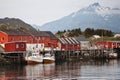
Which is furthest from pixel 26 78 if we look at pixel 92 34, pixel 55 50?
pixel 92 34

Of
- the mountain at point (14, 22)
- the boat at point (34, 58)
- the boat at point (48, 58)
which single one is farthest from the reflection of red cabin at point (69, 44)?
the boat at point (34, 58)

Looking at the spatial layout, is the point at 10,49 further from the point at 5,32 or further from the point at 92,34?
the point at 92,34

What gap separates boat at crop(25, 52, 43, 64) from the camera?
102375 mm

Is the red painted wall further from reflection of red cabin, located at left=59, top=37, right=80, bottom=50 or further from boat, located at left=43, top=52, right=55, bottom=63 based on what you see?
reflection of red cabin, located at left=59, top=37, right=80, bottom=50

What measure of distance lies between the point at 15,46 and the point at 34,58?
4.35m

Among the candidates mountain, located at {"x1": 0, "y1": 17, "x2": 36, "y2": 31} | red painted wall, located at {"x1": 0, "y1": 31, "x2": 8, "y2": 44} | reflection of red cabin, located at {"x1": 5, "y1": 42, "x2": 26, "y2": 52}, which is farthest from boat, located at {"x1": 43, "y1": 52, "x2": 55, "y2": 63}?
mountain, located at {"x1": 0, "y1": 17, "x2": 36, "y2": 31}

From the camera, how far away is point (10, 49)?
104875 mm

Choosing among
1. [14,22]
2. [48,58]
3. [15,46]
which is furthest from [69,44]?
[15,46]

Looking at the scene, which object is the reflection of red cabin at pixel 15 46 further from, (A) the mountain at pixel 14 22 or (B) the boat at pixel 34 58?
(A) the mountain at pixel 14 22

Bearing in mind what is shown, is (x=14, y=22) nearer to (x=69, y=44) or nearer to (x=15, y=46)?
(x=69, y=44)

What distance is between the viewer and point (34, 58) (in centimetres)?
10350

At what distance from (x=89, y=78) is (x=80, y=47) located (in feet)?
227

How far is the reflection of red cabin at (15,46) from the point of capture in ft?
342

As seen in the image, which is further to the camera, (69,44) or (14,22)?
(14,22)
